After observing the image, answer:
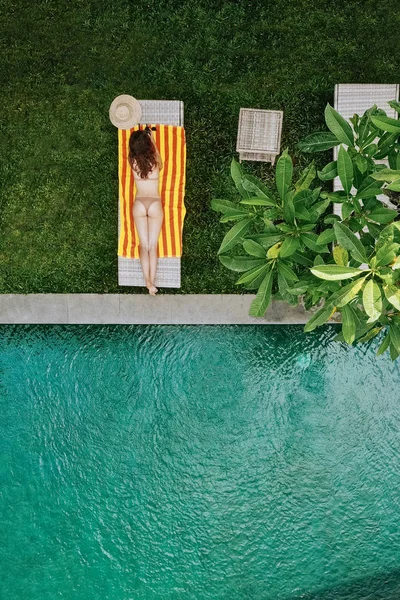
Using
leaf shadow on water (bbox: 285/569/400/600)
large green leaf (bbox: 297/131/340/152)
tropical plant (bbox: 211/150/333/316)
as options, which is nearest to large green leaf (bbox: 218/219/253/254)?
tropical plant (bbox: 211/150/333/316)

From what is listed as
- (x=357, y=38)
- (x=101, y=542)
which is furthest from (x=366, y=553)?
(x=357, y=38)

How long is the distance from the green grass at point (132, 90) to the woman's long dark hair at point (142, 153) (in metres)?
0.41

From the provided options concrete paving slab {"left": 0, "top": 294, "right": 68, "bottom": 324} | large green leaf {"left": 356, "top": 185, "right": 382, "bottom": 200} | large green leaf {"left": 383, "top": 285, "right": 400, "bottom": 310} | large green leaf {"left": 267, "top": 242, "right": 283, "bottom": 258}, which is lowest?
concrete paving slab {"left": 0, "top": 294, "right": 68, "bottom": 324}

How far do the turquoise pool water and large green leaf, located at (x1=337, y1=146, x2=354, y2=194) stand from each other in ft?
9.18

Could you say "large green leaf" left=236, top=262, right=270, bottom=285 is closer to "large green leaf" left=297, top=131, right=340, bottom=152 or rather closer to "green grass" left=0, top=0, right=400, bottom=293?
"large green leaf" left=297, top=131, right=340, bottom=152

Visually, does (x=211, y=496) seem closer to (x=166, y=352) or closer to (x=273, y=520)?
(x=273, y=520)

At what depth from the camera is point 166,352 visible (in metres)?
5.75

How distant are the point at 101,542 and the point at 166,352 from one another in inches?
83.0

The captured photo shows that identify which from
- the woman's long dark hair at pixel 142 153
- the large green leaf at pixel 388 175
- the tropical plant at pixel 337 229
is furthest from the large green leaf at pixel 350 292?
the woman's long dark hair at pixel 142 153

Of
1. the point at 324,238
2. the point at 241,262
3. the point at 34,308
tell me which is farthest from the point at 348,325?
the point at 34,308

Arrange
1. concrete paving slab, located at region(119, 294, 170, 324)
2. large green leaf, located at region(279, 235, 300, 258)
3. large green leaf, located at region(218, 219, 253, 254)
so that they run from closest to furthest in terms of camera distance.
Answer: large green leaf, located at region(279, 235, 300, 258) < large green leaf, located at region(218, 219, 253, 254) < concrete paving slab, located at region(119, 294, 170, 324)

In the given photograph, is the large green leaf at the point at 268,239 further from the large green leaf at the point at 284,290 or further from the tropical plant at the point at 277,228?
the large green leaf at the point at 284,290

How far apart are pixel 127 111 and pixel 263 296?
99.0 inches

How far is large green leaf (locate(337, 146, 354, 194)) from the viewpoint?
311 centimetres
